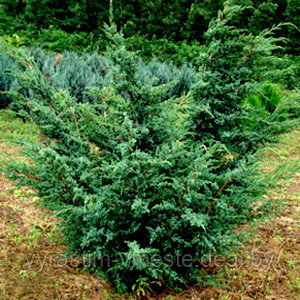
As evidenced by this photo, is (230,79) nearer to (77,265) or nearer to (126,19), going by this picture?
(77,265)

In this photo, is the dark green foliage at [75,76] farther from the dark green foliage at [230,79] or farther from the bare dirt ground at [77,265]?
the dark green foliage at [230,79]

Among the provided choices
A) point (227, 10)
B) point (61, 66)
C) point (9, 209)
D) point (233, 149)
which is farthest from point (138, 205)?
point (61, 66)

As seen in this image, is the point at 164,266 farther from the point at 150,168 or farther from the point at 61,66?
the point at 61,66

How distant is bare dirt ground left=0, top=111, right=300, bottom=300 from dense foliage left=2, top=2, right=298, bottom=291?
18cm

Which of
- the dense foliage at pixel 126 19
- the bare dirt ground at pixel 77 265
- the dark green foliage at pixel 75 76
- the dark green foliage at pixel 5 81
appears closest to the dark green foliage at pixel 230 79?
the bare dirt ground at pixel 77 265

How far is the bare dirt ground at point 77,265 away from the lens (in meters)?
2.36

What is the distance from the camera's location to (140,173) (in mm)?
2021

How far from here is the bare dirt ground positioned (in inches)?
92.9

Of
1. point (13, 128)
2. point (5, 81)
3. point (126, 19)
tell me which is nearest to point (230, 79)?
point (13, 128)

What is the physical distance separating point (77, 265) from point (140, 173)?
1.10m

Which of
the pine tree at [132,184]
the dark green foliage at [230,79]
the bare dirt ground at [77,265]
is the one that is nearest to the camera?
the pine tree at [132,184]

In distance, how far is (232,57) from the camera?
8.82ft

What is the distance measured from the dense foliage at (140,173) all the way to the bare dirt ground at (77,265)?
0.18 meters

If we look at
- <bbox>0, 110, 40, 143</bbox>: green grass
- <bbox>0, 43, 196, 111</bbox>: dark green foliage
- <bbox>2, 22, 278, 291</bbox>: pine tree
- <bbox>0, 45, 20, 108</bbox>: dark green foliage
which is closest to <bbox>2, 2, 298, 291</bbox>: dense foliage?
<bbox>2, 22, 278, 291</bbox>: pine tree
